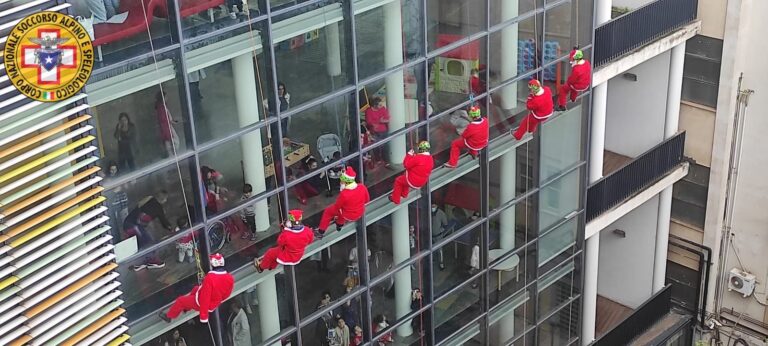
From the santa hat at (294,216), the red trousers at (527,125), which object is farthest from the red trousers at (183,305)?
the red trousers at (527,125)

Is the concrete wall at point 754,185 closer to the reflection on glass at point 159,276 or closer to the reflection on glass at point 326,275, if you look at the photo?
the reflection on glass at point 326,275

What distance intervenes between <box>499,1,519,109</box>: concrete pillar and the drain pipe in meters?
6.89

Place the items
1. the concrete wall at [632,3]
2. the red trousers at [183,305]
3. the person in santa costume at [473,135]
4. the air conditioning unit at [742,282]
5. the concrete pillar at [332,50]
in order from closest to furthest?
the red trousers at [183,305] → the concrete pillar at [332,50] → the person in santa costume at [473,135] → the concrete wall at [632,3] → the air conditioning unit at [742,282]

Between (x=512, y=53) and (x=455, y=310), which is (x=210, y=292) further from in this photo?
(x=512, y=53)

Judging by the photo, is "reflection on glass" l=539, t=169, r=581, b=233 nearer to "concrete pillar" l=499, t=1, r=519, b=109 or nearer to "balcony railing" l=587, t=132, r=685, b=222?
"balcony railing" l=587, t=132, r=685, b=222

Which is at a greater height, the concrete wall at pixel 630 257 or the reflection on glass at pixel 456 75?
the reflection on glass at pixel 456 75

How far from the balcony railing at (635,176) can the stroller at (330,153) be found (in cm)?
761

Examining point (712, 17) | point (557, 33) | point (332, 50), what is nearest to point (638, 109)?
point (712, 17)

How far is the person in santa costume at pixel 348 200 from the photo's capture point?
52.4ft

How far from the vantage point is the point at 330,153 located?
1731 centimetres

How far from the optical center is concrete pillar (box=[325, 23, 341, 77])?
54.6ft

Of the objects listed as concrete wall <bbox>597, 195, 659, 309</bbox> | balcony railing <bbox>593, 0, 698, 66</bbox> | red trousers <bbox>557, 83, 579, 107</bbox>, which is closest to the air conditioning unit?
concrete wall <bbox>597, 195, 659, 309</bbox>

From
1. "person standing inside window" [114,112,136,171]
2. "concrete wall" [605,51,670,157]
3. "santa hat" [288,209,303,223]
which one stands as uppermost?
"person standing inside window" [114,112,136,171]

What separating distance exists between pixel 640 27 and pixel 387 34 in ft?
23.7
